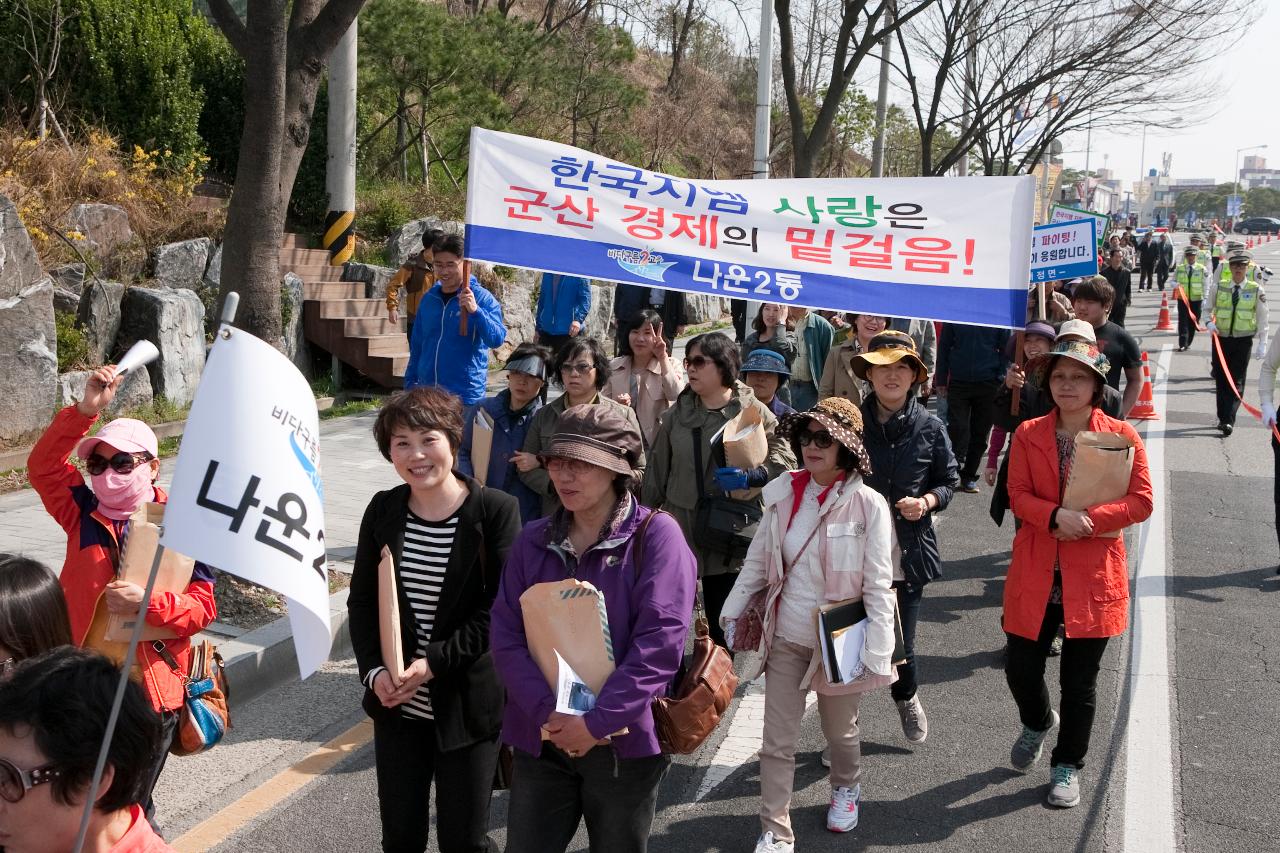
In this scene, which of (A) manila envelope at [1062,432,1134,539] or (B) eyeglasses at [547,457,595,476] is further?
(A) manila envelope at [1062,432,1134,539]

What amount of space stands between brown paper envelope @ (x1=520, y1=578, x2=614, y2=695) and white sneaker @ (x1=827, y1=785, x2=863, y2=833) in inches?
66.8

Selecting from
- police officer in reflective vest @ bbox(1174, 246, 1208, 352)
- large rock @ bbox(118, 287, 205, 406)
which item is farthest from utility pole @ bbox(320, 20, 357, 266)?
police officer in reflective vest @ bbox(1174, 246, 1208, 352)

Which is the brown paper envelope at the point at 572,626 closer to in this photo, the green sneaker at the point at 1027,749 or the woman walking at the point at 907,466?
the woman walking at the point at 907,466

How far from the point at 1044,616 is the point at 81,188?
32.9 feet

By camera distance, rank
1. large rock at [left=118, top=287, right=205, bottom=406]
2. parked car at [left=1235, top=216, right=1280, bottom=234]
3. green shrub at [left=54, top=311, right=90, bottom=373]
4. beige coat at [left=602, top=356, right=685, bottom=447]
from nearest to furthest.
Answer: beige coat at [left=602, top=356, right=685, bottom=447]
green shrub at [left=54, top=311, right=90, bottom=373]
large rock at [left=118, top=287, right=205, bottom=406]
parked car at [left=1235, top=216, right=1280, bottom=234]

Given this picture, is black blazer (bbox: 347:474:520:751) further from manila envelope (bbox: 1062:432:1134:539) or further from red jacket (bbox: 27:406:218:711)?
manila envelope (bbox: 1062:432:1134:539)

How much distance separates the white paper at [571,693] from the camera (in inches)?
125

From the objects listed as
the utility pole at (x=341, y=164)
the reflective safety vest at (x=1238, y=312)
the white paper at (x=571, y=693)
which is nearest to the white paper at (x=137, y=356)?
the white paper at (x=571, y=693)

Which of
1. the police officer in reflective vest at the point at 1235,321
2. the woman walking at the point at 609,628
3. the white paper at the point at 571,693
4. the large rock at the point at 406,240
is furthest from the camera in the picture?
the large rock at the point at 406,240

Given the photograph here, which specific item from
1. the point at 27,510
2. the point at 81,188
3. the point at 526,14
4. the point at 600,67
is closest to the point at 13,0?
the point at 81,188

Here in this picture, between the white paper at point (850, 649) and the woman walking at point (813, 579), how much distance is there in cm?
2

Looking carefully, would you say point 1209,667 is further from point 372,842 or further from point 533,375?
point 372,842

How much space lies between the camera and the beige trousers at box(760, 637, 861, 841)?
14.1 feet

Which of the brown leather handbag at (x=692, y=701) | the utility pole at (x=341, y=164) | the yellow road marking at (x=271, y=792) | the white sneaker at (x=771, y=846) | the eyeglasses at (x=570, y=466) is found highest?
the utility pole at (x=341, y=164)
